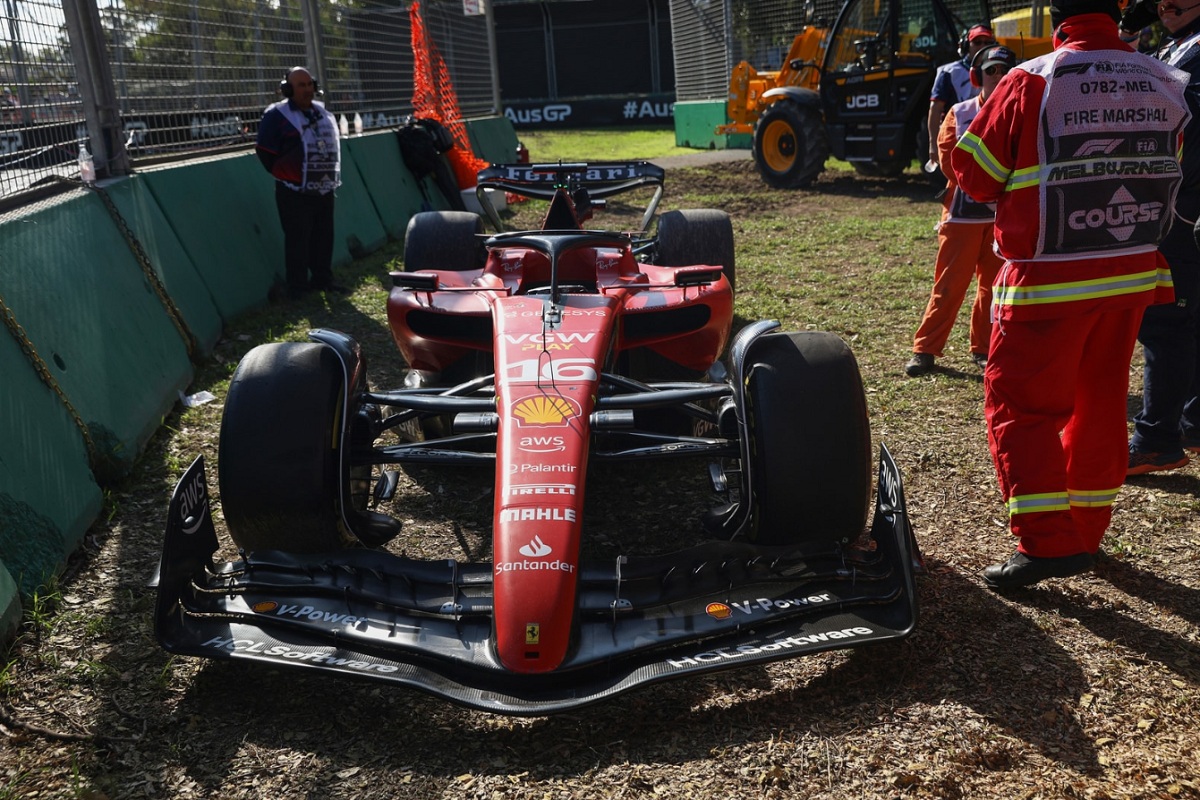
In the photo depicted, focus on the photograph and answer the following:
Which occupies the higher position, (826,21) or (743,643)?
(826,21)

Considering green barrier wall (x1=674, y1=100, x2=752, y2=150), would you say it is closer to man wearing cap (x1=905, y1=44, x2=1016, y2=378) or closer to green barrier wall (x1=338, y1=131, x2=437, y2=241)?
green barrier wall (x1=338, y1=131, x2=437, y2=241)

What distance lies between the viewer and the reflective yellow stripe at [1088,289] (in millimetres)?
3197

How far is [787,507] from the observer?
3.23m

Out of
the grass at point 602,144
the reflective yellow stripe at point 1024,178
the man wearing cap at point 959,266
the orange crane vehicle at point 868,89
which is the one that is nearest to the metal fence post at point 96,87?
the man wearing cap at point 959,266

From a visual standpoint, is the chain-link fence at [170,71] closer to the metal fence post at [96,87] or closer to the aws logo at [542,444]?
the metal fence post at [96,87]

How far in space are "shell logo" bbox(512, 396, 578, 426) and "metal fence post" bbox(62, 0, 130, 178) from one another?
407 cm

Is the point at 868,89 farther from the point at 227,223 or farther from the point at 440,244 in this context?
the point at 440,244

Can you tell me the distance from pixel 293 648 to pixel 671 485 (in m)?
2.04

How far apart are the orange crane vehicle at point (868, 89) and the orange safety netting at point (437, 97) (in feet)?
13.9

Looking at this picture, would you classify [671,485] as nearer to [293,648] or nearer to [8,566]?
[293,648]

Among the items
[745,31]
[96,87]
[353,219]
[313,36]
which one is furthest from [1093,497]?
[745,31]

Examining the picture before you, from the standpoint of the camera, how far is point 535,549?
2811 mm

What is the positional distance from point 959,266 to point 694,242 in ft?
4.85

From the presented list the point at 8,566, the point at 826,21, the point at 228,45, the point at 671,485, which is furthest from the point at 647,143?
the point at 8,566
